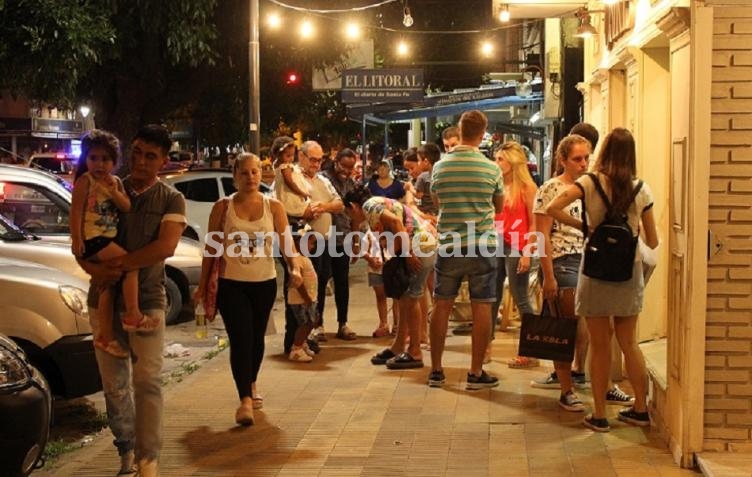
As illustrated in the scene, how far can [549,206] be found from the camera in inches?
253

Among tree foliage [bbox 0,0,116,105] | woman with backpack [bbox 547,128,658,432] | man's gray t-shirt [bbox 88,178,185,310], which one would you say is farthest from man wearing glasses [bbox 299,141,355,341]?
tree foliage [bbox 0,0,116,105]

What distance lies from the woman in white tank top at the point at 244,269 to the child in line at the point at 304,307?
0.86 m

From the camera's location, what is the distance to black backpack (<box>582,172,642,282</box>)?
5973 mm

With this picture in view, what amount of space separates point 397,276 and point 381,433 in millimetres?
2013

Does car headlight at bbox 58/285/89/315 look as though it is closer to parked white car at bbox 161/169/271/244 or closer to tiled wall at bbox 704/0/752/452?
tiled wall at bbox 704/0/752/452

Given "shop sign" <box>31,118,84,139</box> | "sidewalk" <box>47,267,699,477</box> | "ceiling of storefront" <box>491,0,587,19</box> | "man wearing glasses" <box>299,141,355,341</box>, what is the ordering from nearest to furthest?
"sidewalk" <box>47,267,699,477</box> < "man wearing glasses" <box>299,141,355,341</box> < "ceiling of storefront" <box>491,0,587,19</box> < "shop sign" <box>31,118,84,139</box>

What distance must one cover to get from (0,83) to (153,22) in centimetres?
249

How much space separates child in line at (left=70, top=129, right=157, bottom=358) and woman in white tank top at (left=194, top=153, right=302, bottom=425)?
148 centimetres

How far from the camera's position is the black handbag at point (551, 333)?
6.79m

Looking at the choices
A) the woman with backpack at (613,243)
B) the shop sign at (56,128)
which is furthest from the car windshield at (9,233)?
the shop sign at (56,128)

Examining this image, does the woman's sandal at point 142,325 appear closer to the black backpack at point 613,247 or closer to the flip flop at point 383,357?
the black backpack at point 613,247

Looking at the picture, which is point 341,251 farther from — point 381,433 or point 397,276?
point 381,433

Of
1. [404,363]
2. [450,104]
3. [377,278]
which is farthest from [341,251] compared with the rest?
[450,104]

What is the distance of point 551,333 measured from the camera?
686 cm
